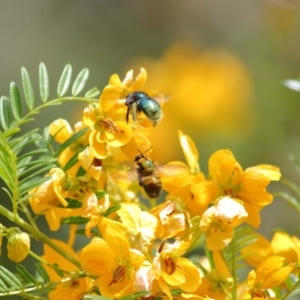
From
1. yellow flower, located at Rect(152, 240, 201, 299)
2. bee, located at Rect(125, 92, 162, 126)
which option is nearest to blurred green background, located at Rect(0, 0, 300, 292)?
bee, located at Rect(125, 92, 162, 126)

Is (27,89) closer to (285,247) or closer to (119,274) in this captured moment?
(119,274)

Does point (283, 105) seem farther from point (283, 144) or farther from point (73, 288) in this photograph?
point (73, 288)

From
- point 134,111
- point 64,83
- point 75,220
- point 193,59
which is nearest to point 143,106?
point 134,111

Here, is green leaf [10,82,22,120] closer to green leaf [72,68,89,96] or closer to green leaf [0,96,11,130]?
green leaf [0,96,11,130]

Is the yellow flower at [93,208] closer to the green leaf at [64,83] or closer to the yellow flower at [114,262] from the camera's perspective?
the yellow flower at [114,262]

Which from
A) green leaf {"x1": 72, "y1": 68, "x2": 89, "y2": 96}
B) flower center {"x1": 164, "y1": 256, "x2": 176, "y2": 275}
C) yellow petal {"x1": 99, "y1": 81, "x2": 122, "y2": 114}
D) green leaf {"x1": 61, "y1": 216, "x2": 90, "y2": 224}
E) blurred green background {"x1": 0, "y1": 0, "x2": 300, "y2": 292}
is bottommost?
blurred green background {"x1": 0, "y1": 0, "x2": 300, "y2": 292}

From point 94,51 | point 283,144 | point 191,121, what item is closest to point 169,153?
point 191,121
